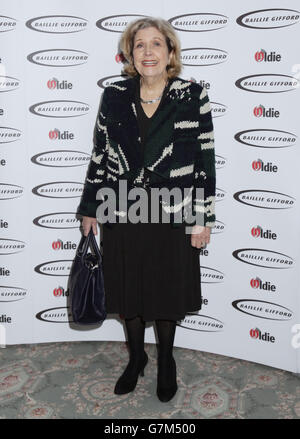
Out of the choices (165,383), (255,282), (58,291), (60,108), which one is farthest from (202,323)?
(60,108)

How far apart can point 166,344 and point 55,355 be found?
87 cm

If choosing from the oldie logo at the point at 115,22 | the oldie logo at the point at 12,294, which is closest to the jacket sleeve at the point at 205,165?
the oldie logo at the point at 115,22

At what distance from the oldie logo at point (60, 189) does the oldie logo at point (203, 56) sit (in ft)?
3.18

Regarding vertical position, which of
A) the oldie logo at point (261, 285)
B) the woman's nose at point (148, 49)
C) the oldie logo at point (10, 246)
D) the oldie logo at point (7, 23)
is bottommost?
the oldie logo at point (261, 285)

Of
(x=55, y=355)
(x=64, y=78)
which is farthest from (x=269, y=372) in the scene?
(x=64, y=78)

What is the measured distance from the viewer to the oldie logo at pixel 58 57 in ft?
9.43

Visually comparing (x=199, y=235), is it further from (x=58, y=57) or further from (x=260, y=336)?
(x=58, y=57)

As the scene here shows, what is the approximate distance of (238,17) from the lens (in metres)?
2.67

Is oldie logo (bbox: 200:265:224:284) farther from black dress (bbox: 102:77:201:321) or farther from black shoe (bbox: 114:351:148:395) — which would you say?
black shoe (bbox: 114:351:148:395)

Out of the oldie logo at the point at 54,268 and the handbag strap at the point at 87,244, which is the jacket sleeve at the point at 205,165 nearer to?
the handbag strap at the point at 87,244

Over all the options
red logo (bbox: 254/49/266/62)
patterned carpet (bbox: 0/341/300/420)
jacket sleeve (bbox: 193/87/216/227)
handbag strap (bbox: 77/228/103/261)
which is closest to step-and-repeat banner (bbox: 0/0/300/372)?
red logo (bbox: 254/49/266/62)

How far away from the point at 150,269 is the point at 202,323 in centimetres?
84

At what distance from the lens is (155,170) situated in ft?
7.83

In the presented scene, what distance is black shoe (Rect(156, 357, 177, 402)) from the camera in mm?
2658
